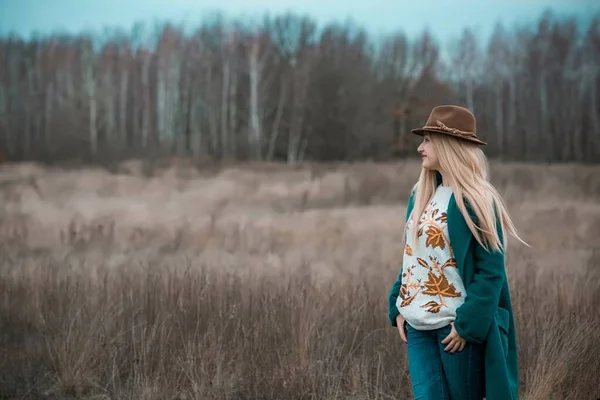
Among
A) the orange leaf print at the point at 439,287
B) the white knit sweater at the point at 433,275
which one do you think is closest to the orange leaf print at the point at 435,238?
the white knit sweater at the point at 433,275

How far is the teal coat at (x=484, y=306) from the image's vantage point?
8.15ft

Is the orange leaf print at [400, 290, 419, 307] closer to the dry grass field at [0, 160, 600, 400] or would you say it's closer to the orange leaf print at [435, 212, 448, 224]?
the orange leaf print at [435, 212, 448, 224]

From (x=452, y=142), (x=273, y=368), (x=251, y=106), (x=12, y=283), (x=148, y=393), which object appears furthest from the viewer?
(x=251, y=106)

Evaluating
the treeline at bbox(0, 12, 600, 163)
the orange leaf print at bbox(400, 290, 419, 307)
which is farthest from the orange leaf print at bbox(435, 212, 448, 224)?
the treeline at bbox(0, 12, 600, 163)

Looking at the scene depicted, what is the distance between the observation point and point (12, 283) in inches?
255

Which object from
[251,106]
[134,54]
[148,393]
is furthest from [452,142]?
[134,54]

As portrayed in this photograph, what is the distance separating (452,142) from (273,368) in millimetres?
2572

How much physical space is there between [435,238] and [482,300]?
28 centimetres

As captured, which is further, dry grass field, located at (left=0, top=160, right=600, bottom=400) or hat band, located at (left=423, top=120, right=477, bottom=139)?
dry grass field, located at (left=0, top=160, right=600, bottom=400)

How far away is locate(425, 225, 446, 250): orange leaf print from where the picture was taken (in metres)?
2.60

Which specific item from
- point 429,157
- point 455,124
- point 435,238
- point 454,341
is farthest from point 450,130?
point 454,341

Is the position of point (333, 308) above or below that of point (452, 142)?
below

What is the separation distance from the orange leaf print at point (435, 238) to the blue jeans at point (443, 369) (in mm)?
297

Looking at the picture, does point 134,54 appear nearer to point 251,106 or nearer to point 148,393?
point 251,106
